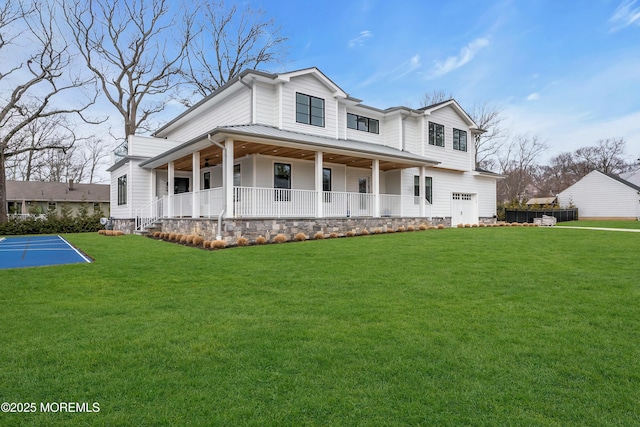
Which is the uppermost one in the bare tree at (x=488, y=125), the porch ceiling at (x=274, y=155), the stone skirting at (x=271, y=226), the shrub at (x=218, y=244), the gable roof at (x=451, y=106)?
the bare tree at (x=488, y=125)

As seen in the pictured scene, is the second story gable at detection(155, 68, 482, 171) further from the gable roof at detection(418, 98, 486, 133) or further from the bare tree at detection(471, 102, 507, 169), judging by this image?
the bare tree at detection(471, 102, 507, 169)

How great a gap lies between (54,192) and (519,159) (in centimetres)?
4780

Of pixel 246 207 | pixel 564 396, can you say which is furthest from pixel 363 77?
pixel 564 396

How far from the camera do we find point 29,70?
22594 mm

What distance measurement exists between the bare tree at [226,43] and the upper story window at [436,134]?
47.5 ft

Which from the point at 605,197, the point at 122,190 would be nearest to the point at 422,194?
the point at 122,190

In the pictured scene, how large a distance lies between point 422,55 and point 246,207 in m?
16.7

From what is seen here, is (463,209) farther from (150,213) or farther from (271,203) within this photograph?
(150,213)

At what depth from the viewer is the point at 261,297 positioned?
5.04 meters

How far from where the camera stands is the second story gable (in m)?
14.4

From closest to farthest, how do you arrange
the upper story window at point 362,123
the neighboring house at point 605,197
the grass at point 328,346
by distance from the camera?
the grass at point 328,346, the upper story window at point 362,123, the neighboring house at point 605,197

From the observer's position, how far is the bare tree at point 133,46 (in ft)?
80.4

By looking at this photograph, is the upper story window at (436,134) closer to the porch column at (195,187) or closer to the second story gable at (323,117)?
the second story gable at (323,117)

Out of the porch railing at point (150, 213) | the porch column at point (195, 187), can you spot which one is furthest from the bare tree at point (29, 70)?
the porch column at point (195, 187)
